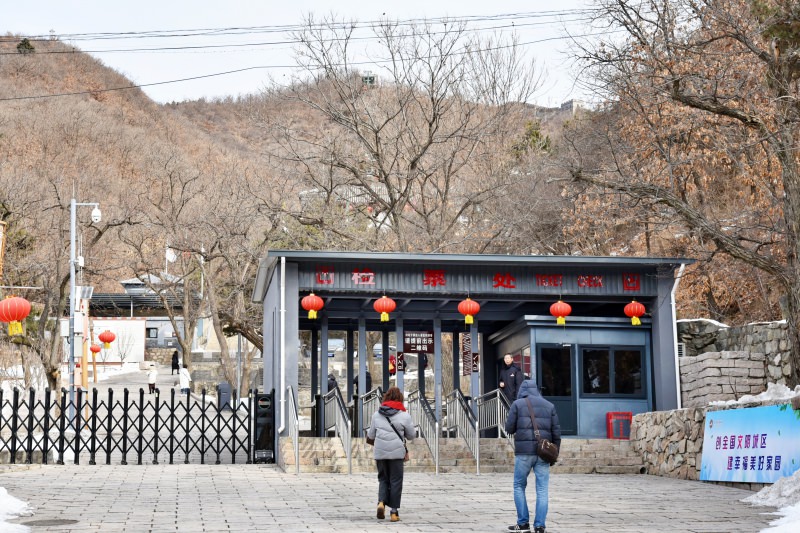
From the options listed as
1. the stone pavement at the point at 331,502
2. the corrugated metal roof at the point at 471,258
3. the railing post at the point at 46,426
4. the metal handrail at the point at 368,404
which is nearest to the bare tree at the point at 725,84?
the corrugated metal roof at the point at 471,258

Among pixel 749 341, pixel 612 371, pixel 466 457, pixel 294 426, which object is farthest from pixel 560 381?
pixel 294 426

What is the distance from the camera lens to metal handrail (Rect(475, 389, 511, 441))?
2056cm

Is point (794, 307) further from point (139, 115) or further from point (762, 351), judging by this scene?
point (139, 115)

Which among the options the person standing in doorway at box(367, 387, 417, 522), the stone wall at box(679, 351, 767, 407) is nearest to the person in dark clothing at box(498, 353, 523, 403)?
the stone wall at box(679, 351, 767, 407)

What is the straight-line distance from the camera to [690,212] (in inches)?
704

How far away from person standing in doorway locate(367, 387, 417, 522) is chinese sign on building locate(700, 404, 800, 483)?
530 centimetres

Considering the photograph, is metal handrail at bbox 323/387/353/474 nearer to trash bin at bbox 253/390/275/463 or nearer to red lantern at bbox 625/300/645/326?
trash bin at bbox 253/390/275/463

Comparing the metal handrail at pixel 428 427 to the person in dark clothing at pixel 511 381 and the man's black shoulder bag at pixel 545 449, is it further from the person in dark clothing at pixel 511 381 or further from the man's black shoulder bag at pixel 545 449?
the man's black shoulder bag at pixel 545 449

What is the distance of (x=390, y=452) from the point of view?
11250 mm

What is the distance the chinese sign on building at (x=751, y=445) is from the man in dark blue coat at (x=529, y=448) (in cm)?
453

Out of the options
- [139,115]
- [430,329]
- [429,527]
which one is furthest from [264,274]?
[139,115]

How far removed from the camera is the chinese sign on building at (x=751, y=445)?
1298 centimetres

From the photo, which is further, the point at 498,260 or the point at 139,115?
the point at 139,115

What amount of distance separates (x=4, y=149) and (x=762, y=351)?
2954 inches
